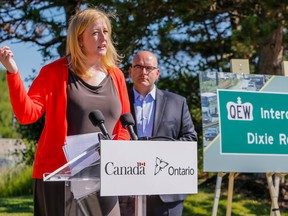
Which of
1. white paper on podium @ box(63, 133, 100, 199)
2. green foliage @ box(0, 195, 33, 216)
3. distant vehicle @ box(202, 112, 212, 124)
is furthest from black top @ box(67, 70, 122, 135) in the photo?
green foliage @ box(0, 195, 33, 216)

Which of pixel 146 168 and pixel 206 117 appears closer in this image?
pixel 146 168

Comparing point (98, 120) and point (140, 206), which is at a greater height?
point (98, 120)

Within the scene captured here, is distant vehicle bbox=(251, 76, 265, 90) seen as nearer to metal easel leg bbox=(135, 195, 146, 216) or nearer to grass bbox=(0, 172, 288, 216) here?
metal easel leg bbox=(135, 195, 146, 216)

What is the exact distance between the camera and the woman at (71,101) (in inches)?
97.5

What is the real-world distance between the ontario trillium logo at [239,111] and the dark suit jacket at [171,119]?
2.28 ft

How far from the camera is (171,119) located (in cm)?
387

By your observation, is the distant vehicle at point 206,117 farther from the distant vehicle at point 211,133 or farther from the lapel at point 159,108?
the lapel at point 159,108

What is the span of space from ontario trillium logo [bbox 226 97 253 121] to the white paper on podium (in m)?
2.34

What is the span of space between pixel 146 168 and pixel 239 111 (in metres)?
2.39

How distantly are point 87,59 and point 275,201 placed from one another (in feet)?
8.71

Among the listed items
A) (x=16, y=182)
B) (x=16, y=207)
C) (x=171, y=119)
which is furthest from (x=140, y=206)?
(x=16, y=182)

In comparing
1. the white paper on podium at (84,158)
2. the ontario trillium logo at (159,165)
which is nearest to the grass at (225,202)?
the white paper on podium at (84,158)

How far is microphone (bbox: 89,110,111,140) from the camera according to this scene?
7.68 ft

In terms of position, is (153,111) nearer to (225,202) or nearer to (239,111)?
(239,111)
